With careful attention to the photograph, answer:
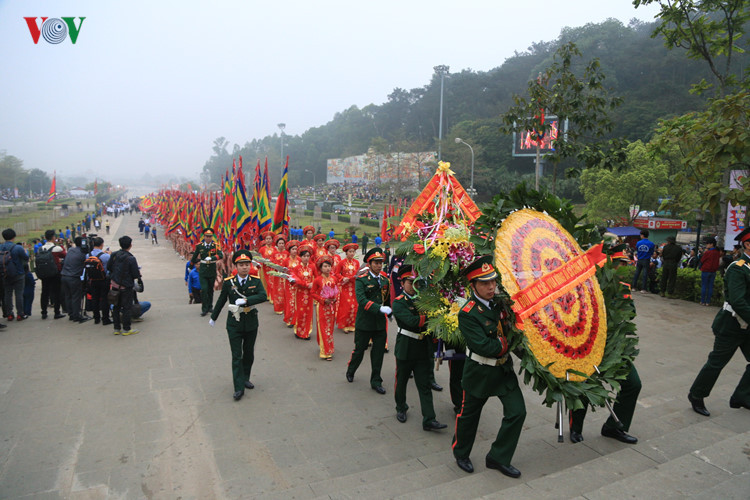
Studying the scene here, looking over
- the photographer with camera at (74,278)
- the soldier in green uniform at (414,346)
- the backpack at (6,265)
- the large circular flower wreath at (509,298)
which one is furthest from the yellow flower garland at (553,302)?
the backpack at (6,265)

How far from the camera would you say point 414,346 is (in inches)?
187

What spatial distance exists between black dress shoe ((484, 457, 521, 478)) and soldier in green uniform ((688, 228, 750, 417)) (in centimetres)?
256

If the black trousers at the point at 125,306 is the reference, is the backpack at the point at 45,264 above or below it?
above

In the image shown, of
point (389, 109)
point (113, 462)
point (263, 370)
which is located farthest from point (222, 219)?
point (389, 109)

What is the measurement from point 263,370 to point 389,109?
73216 mm

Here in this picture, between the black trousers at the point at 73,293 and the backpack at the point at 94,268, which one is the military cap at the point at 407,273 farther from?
the black trousers at the point at 73,293

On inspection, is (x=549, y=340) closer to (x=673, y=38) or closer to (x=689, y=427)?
(x=689, y=427)

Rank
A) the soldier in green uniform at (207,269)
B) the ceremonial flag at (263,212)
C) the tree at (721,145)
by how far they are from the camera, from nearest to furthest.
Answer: the tree at (721,145) → the soldier in green uniform at (207,269) → the ceremonial flag at (263,212)

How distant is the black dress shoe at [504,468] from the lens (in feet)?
11.7

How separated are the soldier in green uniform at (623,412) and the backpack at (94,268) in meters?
7.99

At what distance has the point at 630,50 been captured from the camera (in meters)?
50.3

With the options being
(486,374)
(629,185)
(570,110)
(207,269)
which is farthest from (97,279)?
(629,185)

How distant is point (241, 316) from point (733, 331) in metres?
5.12

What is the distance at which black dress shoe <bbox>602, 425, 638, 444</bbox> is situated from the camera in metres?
4.16
